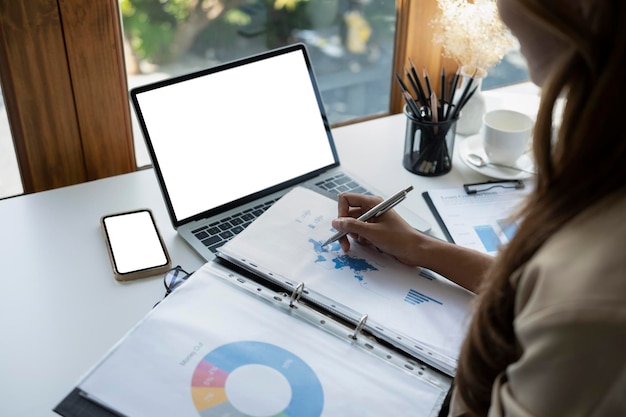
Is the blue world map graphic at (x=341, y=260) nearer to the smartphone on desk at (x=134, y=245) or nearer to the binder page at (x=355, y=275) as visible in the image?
the binder page at (x=355, y=275)

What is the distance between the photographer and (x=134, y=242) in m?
1.03

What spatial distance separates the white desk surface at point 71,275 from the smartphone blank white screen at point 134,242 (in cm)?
2

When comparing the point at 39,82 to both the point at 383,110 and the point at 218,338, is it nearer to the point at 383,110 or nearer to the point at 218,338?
the point at 218,338

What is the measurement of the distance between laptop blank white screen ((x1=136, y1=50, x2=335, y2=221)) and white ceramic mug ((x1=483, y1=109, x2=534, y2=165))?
29 centimetres

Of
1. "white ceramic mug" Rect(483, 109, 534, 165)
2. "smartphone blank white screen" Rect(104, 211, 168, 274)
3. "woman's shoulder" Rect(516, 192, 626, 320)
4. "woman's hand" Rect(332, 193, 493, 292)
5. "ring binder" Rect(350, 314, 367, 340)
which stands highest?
"woman's shoulder" Rect(516, 192, 626, 320)

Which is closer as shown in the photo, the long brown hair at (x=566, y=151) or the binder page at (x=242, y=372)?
the long brown hair at (x=566, y=151)

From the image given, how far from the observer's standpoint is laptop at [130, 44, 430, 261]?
1041 millimetres

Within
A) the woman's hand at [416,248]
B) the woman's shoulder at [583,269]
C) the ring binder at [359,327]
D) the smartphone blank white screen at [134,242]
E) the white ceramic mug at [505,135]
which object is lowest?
the ring binder at [359,327]

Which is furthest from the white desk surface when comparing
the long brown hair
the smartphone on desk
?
the long brown hair

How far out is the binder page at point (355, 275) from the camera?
32.7 inches

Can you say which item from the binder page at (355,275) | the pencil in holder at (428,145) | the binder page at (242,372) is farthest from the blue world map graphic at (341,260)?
the pencil in holder at (428,145)

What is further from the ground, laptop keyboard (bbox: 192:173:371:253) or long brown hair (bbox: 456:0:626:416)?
long brown hair (bbox: 456:0:626:416)

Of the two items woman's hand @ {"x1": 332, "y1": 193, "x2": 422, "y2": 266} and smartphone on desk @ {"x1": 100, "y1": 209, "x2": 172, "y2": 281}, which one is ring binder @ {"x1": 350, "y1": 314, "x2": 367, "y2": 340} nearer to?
woman's hand @ {"x1": 332, "y1": 193, "x2": 422, "y2": 266}

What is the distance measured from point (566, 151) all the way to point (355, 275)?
43cm
